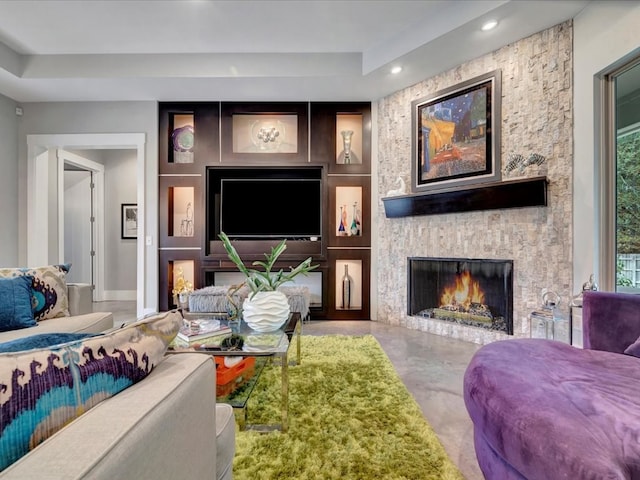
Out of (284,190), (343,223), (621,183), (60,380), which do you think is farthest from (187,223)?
(621,183)

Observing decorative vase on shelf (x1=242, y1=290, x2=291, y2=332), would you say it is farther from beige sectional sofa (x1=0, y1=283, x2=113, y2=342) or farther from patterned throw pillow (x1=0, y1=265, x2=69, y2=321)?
patterned throw pillow (x1=0, y1=265, x2=69, y2=321)

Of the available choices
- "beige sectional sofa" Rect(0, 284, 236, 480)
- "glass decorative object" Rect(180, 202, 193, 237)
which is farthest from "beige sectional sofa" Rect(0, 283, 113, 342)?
"glass decorative object" Rect(180, 202, 193, 237)

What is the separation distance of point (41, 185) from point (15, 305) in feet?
10.2

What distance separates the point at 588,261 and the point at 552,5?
6.28 feet

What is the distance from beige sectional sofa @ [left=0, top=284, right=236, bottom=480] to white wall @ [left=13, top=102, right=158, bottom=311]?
3.44 metres

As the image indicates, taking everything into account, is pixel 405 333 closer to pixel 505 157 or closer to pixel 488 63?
pixel 505 157

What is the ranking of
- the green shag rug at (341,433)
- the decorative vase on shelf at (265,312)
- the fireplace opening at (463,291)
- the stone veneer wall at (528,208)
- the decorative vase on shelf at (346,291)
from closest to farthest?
1. the green shag rug at (341,433)
2. the decorative vase on shelf at (265,312)
3. the stone veneer wall at (528,208)
4. the fireplace opening at (463,291)
5. the decorative vase on shelf at (346,291)

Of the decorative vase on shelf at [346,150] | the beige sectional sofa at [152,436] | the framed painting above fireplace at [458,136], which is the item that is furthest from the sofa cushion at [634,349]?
the decorative vase on shelf at [346,150]

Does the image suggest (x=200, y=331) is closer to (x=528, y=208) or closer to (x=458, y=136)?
(x=528, y=208)

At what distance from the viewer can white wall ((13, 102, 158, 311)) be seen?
392 centimetres

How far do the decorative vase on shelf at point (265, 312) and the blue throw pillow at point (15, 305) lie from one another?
1267 mm

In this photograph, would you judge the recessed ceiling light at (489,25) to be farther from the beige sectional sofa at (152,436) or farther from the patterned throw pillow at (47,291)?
the patterned throw pillow at (47,291)

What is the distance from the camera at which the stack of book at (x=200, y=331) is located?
175 cm

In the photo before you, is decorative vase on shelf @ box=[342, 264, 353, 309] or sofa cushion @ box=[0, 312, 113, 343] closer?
sofa cushion @ box=[0, 312, 113, 343]
